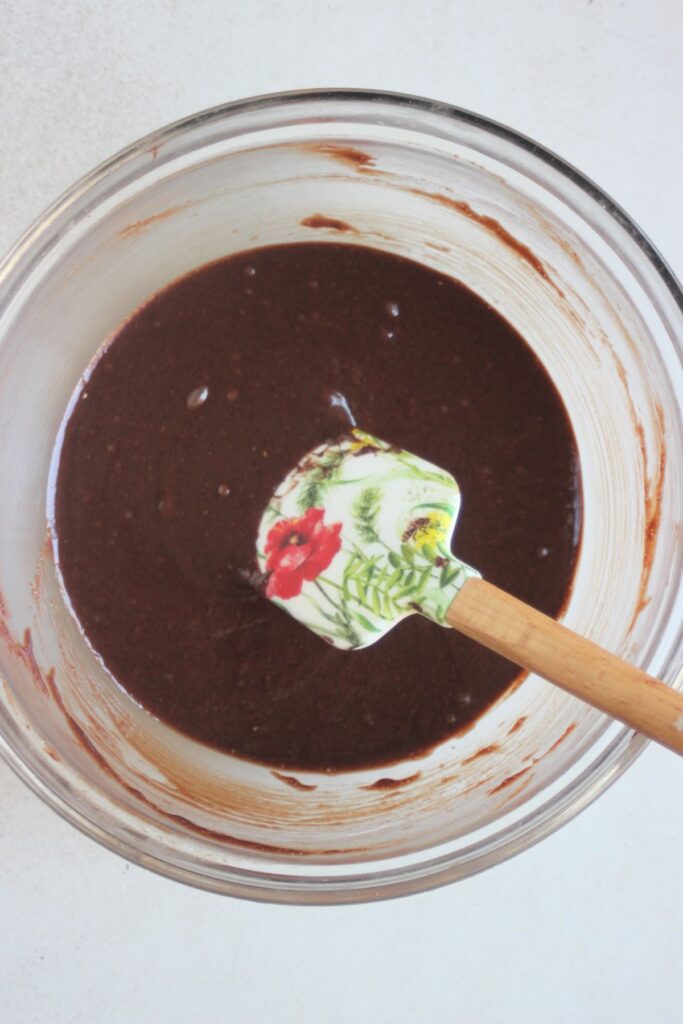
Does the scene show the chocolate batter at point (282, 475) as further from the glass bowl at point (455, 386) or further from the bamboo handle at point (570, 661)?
the bamboo handle at point (570, 661)

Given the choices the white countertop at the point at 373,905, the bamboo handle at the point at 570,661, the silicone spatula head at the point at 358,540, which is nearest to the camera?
the bamboo handle at the point at 570,661

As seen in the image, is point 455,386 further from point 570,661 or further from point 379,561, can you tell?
point 570,661

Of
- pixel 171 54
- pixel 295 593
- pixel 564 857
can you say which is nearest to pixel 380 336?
pixel 295 593

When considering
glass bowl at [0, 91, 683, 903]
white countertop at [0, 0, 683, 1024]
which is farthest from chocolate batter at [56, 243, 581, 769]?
white countertop at [0, 0, 683, 1024]

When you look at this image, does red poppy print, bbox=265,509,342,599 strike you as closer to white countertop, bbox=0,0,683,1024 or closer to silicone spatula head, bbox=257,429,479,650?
silicone spatula head, bbox=257,429,479,650

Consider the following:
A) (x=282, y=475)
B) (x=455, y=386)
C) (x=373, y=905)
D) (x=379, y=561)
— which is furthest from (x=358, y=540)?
(x=373, y=905)

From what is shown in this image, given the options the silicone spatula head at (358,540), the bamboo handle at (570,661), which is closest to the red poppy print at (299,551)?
the silicone spatula head at (358,540)

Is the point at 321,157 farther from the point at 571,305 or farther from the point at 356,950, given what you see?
the point at 356,950
